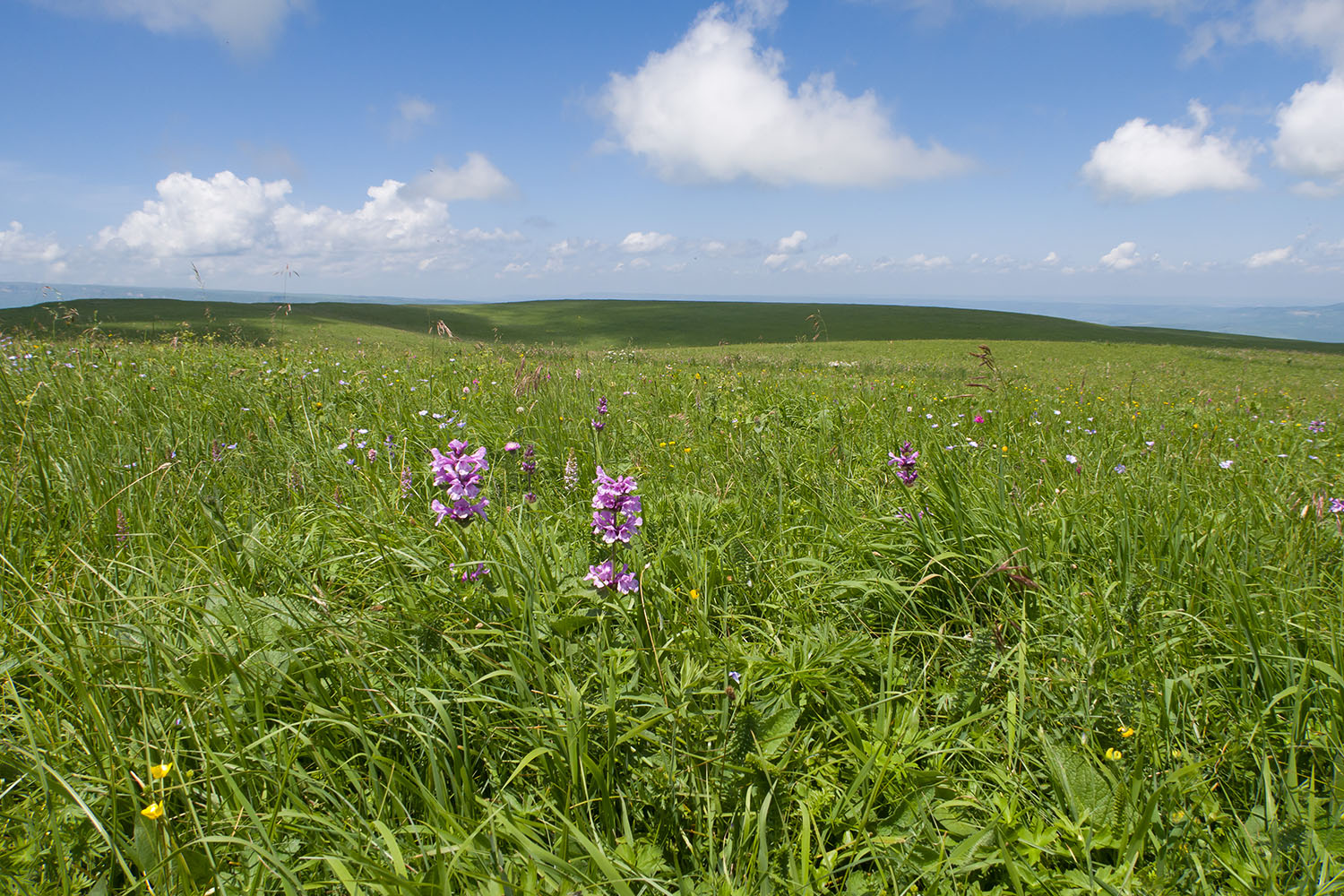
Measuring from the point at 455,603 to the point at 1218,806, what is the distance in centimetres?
235

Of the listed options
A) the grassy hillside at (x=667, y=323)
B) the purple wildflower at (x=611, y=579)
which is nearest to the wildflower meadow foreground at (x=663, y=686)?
the purple wildflower at (x=611, y=579)

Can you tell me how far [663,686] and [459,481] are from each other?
104 centimetres

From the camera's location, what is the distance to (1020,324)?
54688 millimetres

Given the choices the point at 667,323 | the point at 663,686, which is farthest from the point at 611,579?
the point at 667,323

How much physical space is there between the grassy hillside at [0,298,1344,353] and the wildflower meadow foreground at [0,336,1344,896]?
106 ft

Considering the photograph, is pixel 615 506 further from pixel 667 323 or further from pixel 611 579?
pixel 667 323

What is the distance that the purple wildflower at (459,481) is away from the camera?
220 centimetres

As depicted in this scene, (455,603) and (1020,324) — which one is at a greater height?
(1020,324)

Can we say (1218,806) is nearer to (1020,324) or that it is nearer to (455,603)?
(455,603)

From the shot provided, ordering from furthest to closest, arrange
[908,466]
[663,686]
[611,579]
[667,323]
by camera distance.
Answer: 1. [667,323]
2. [908,466]
3. [611,579]
4. [663,686]

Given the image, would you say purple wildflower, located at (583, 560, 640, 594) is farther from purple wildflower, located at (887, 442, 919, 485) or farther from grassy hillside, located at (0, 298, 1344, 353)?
grassy hillside, located at (0, 298, 1344, 353)

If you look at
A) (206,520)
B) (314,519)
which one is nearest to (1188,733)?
(314,519)

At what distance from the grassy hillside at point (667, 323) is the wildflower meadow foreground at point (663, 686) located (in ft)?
A: 106

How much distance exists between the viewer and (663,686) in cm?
179
